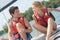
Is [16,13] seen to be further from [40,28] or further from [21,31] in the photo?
[40,28]

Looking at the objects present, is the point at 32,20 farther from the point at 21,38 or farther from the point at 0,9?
the point at 0,9

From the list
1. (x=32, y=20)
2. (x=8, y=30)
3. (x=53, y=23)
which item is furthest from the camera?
(x=8, y=30)

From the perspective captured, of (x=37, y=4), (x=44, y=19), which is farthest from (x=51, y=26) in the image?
(x=37, y=4)

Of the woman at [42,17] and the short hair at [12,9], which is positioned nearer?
the woman at [42,17]

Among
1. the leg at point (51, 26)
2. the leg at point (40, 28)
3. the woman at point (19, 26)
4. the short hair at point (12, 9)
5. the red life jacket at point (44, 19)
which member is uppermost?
the short hair at point (12, 9)

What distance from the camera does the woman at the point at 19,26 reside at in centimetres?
262

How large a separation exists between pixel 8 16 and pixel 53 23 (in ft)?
1.75

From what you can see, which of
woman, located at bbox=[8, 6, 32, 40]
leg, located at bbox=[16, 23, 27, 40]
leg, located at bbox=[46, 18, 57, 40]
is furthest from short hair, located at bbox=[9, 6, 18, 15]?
leg, located at bbox=[46, 18, 57, 40]

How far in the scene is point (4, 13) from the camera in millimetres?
2836

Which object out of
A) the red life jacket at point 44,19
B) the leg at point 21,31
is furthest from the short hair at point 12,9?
the red life jacket at point 44,19

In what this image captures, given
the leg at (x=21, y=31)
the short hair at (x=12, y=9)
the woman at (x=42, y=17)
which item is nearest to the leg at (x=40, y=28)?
the woman at (x=42, y=17)

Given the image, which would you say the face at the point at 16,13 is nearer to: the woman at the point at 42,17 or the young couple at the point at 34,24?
the young couple at the point at 34,24

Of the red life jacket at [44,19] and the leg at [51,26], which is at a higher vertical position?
the red life jacket at [44,19]

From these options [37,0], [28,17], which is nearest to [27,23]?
[28,17]
